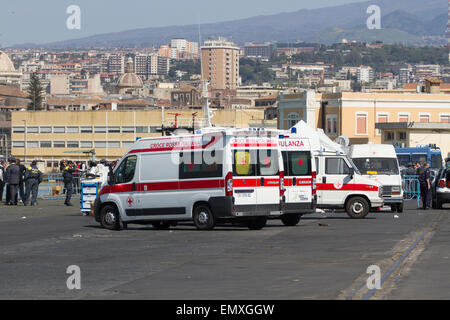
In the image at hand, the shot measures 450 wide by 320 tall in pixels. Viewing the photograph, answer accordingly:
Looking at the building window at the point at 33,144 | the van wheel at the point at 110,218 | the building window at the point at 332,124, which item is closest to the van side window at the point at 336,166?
the van wheel at the point at 110,218

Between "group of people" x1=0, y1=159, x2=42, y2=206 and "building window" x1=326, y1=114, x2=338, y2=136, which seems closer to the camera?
"group of people" x1=0, y1=159, x2=42, y2=206

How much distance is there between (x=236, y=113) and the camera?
139 metres

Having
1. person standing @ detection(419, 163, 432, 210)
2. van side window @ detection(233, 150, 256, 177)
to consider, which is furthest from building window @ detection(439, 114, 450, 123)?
van side window @ detection(233, 150, 256, 177)

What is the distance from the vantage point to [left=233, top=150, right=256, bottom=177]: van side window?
23281mm

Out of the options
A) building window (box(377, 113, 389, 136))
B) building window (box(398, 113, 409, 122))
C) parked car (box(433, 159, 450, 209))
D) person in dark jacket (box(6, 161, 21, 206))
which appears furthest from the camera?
building window (box(377, 113, 389, 136))

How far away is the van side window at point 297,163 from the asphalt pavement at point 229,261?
1.38 metres

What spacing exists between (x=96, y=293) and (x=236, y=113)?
415ft

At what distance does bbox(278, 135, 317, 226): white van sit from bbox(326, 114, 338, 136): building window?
73367 millimetres

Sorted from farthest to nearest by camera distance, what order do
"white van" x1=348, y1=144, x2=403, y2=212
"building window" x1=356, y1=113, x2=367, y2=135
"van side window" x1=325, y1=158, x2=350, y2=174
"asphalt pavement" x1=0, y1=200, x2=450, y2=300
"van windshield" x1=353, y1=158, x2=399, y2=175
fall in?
"building window" x1=356, y1=113, x2=367, y2=135 → "van windshield" x1=353, y1=158, x2=399, y2=175 → "white van" x1=348, y1=144, x2=403, y2=212 → "van side window" x1=325, y1=158, x2=350, y2=174 → "asphalt pavement" x1=0, y1=200, x2=450, y2=300

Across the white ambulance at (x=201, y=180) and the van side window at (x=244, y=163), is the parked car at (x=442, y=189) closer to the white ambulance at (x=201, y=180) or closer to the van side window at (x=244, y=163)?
the white ambulance at (x=201, y=180)

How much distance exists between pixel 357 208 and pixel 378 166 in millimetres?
5935

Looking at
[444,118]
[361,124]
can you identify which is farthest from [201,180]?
[444,118]

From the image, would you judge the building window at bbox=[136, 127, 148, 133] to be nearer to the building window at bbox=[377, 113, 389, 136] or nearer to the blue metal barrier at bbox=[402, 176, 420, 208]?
the building window at bbox=[377, 113, 389, 136]

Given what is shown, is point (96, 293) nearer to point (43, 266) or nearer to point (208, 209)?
point (43, 266)
